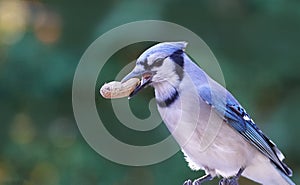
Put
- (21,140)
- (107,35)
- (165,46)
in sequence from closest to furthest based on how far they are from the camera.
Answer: (165,46)
(107,35)
(21,140)

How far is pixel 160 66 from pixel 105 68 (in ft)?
4.31

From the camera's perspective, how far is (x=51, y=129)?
10.4 ft

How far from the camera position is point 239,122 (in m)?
1.82

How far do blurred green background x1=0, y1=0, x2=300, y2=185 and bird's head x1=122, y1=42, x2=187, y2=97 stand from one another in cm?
125

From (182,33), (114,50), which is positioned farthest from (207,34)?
(114,50)

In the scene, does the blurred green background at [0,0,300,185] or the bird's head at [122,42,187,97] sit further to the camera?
the blurred green background at [0,0,300,185]

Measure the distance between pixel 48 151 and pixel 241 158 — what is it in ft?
4.88

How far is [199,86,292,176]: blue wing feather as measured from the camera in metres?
1.78

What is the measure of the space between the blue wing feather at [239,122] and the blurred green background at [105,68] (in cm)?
116

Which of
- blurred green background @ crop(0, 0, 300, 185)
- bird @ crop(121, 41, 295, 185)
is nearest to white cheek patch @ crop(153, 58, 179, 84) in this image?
→ bird @ crop(121, 41, 295, 185)

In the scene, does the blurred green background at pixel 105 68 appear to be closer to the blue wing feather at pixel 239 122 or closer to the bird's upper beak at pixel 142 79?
the blue wing feather at pixel 239 122

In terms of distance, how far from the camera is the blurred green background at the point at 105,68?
303 centimetres

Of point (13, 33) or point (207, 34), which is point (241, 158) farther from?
point (13, 33)

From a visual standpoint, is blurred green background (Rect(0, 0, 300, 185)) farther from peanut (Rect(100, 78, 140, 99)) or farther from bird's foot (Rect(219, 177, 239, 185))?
peanut (Rect(100, 78, 140, 99))
